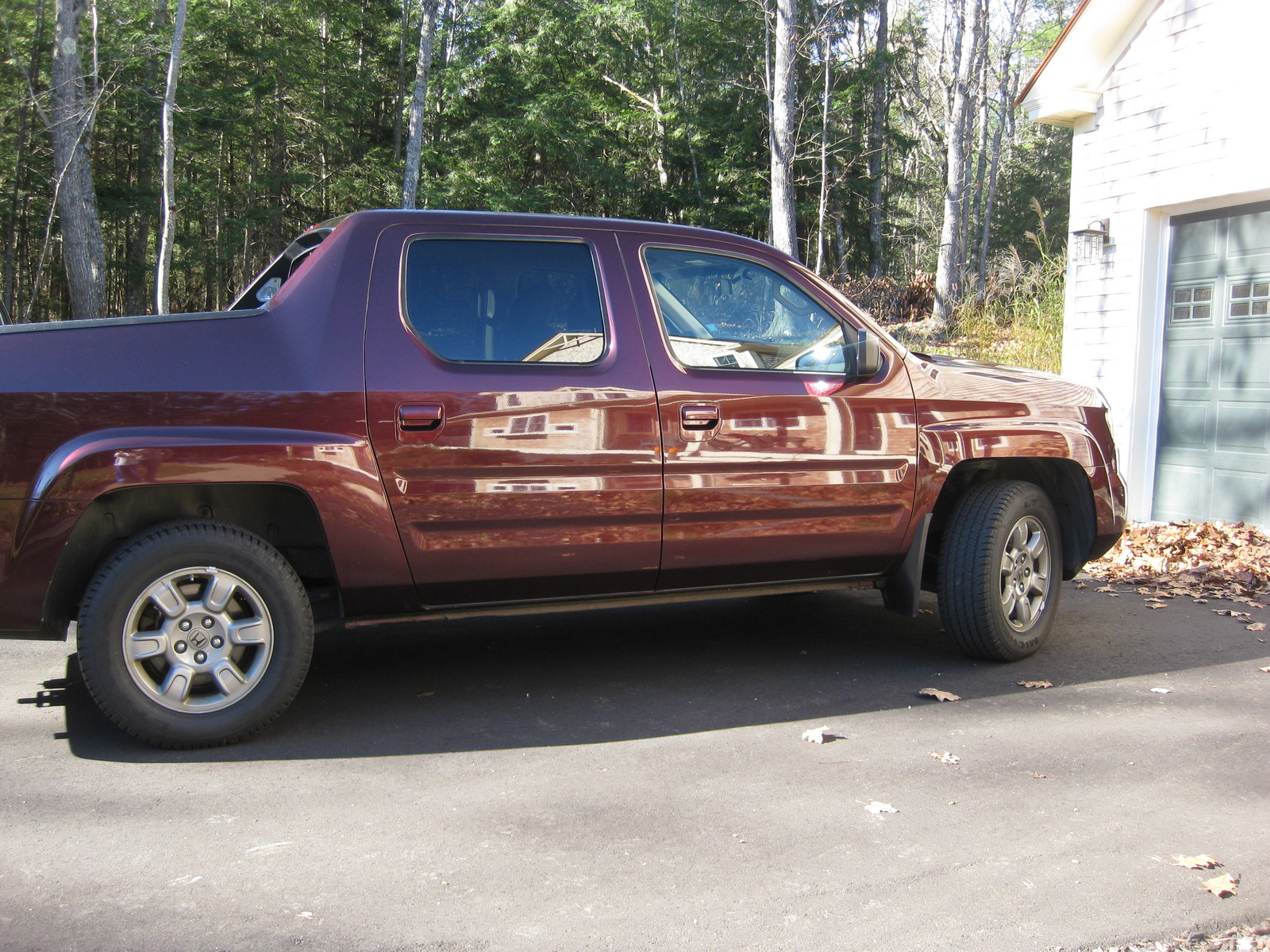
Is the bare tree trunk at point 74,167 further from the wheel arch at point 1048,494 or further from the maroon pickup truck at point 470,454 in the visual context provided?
the wheel arch at point 1048,494

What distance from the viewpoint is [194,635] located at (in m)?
3.53

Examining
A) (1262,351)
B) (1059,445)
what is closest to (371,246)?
(1059,445)

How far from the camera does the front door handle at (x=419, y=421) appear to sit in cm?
368

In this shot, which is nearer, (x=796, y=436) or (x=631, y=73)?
(x=796, y=436)

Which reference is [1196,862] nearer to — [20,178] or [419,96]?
[419,96]

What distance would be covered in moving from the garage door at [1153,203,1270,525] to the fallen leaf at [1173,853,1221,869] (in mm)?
6118

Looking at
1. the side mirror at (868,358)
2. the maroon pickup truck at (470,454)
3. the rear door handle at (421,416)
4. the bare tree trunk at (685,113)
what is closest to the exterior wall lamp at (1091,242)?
the maroon pickup truck at (470,454)

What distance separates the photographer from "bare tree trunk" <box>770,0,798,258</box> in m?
17.6

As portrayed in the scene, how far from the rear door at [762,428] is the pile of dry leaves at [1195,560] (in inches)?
123

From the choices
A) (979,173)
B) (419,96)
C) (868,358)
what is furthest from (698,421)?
(979,173)

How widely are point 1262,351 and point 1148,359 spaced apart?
962 millimetres

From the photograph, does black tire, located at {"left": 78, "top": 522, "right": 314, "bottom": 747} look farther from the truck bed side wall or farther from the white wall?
the white wall

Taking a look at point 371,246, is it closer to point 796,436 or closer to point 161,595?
point 161,595

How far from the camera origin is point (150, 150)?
23969 millimetres
